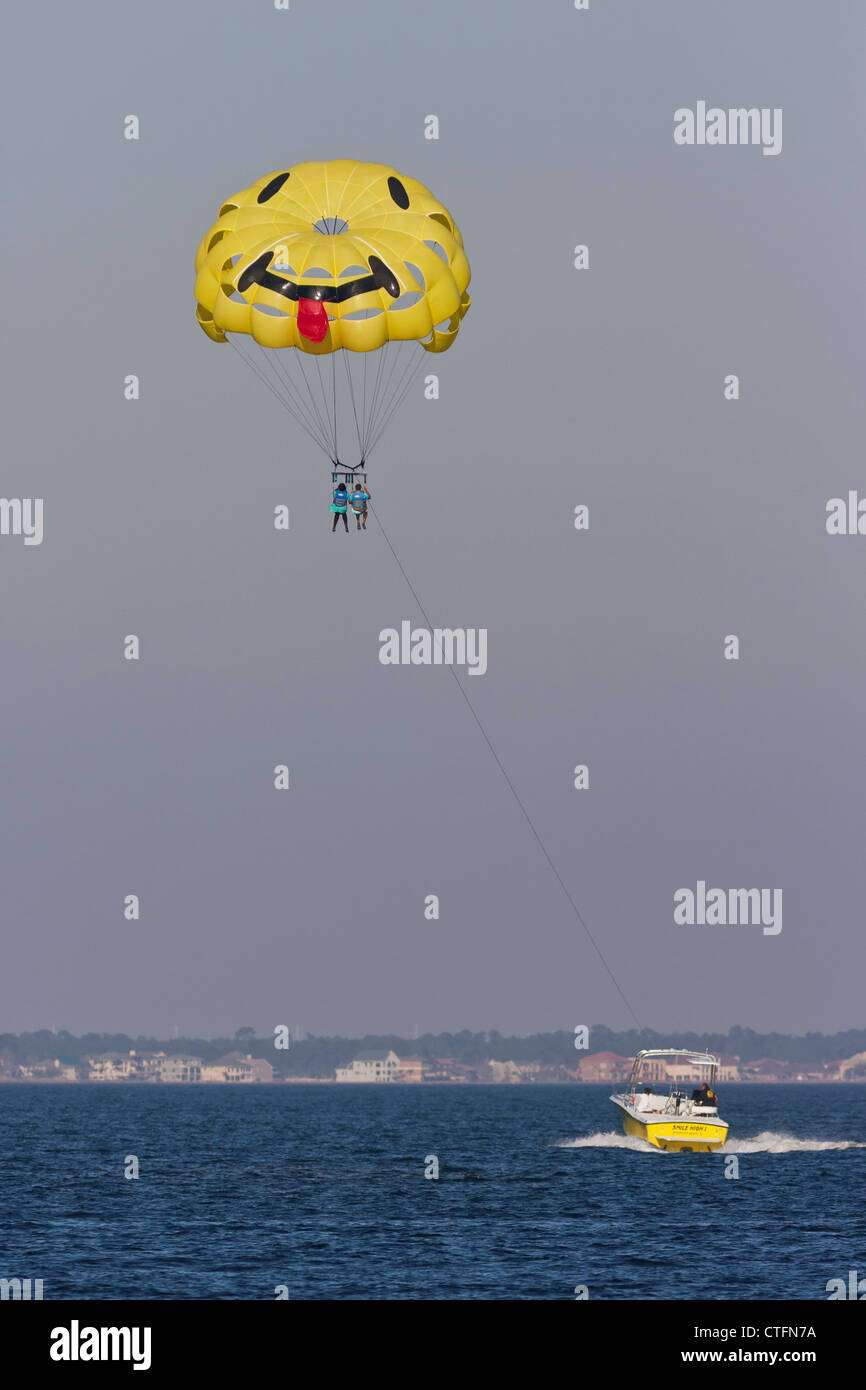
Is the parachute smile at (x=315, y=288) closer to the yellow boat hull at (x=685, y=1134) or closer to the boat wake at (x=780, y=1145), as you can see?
the yellow boat hull at (x=685, y=1134)

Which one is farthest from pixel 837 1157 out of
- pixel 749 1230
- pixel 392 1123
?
pixel 392 1123

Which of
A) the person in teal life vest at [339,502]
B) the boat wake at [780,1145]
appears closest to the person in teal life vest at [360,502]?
the person in teal life vest at [339,502]

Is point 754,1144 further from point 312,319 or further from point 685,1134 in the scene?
point 312,319

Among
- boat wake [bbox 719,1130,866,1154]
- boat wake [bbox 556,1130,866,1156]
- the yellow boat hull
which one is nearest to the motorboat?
the yellow boat hull

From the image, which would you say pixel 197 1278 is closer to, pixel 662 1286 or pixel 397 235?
pixel 662 1286

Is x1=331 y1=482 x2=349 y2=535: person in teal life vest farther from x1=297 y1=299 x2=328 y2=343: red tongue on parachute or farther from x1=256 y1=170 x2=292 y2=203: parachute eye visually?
x1=256 y1=170 x2=292 y2=203: parachute eye
